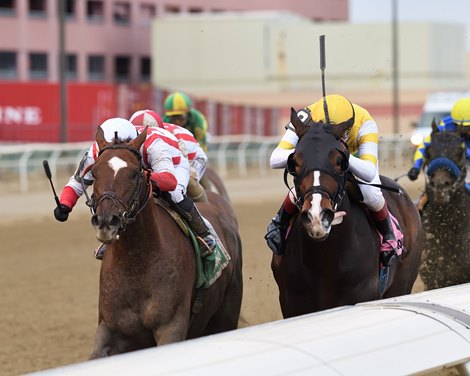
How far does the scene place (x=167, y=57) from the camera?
41.5m

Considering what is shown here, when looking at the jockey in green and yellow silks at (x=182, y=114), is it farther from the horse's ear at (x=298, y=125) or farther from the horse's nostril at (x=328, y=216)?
the horse's nostril at (x=328, y=216)

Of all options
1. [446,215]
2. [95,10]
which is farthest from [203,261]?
[95,10]

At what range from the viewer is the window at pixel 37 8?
4009 centimetres

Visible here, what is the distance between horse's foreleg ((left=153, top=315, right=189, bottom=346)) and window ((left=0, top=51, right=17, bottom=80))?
115 feet

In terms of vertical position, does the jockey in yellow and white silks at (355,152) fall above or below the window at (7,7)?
below

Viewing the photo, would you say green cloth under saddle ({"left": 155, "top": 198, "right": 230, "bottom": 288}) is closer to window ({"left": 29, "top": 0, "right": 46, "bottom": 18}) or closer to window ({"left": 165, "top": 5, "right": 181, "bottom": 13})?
window ({"left": 29, "top": 0, "right": 46, "bottom": 18})

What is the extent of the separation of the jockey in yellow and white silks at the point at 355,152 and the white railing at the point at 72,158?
11.7 meters

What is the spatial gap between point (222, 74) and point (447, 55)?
9237mm

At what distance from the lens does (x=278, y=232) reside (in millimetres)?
5652

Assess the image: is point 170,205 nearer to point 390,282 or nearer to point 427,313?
point 390,282

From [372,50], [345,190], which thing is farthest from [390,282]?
[372,50]

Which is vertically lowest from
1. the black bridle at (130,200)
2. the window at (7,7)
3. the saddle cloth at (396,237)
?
the saddle cloth at (396,237)

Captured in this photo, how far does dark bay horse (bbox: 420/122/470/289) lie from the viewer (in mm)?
7445

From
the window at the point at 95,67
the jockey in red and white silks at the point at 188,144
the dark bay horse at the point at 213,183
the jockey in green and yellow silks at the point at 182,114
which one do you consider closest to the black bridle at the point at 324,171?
the jockey in red and white silks at the point at 188,144
